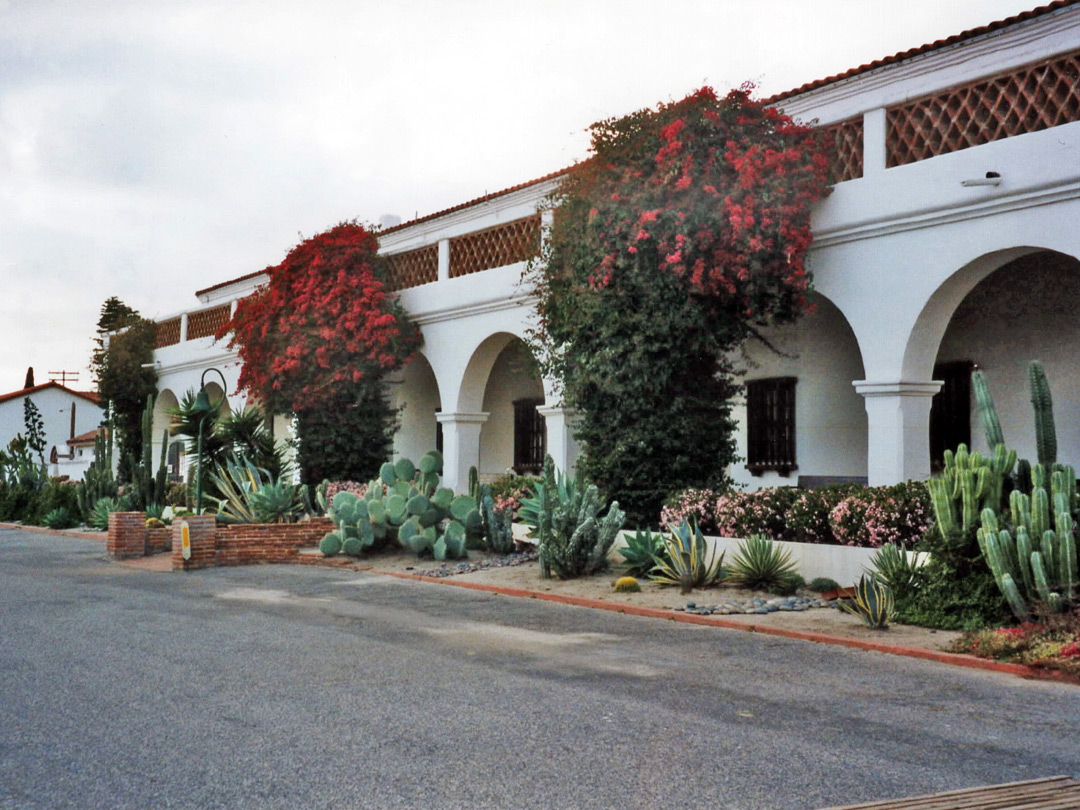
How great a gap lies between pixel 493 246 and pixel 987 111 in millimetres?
9300

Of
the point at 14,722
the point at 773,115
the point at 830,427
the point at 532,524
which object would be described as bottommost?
the point at 14,722

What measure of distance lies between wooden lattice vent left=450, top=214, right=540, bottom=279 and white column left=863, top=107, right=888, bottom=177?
5654 mm

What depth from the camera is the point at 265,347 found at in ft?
74.3

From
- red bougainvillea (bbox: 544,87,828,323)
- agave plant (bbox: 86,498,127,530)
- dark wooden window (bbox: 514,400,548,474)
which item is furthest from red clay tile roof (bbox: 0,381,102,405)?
red bougainvillea (bbox: 544,87,828,323)

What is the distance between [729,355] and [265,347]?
980 centimetres

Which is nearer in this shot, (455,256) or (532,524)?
(532,524)

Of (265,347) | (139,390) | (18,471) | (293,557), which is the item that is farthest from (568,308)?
(18,471)

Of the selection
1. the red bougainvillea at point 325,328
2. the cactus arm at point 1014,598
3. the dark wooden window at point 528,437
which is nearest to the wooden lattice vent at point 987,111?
the cactus arm at point 1014,598

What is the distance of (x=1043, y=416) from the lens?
10.3 meters

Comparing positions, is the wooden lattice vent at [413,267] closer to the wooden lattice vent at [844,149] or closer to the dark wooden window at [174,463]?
the wooden lattice vent at [844,149]

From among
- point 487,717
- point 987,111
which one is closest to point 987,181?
point 987,111

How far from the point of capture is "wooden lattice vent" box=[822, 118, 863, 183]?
14.3 m

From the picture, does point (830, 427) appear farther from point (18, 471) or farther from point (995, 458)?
point (18, 471)

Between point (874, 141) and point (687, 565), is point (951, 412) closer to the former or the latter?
point (874, 141)
